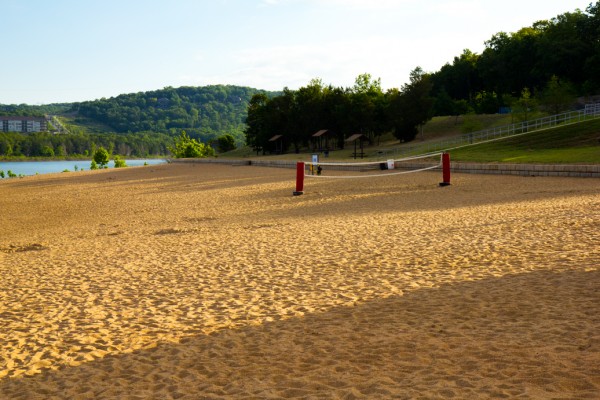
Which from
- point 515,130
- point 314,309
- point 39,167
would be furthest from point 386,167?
point 39,167

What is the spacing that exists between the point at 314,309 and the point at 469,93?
302 feet

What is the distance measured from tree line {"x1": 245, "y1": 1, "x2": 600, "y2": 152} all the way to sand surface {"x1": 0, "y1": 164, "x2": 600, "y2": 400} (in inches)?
1768

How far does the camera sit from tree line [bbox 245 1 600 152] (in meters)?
64.8

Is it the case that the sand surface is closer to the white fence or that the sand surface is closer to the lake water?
the white fence

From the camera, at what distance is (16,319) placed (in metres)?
7.30

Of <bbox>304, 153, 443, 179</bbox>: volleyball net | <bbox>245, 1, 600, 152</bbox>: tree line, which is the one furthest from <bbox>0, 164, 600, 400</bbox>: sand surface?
<bbox>245, 1, 600, 152</bbox>: tree line

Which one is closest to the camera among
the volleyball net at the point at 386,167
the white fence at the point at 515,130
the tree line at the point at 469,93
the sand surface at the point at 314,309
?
the sand surface at the point at 314,309

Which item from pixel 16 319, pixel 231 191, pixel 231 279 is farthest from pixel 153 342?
pixel 231 191

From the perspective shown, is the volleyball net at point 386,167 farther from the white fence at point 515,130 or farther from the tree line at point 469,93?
the tree line at point 469,93

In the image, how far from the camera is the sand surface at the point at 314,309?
4.94 metres

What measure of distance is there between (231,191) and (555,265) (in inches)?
781

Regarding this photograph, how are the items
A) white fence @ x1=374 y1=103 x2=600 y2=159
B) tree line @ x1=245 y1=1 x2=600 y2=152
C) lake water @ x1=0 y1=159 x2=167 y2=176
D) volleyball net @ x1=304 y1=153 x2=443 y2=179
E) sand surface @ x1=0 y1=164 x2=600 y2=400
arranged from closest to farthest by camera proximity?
sand surface @ x1=0 y1=164 x2=600 y2=400, volleyball net @ x1=304 y1=153 x2=443 y2=179, white fence @ x1=374 y1=103 x2=600 y2=159, tree line @ x1=245 y1=1 x2=600 y2=152, lake water @ x1=0 y1=159 x2=167 y2=176

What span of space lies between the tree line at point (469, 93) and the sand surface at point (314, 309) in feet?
147

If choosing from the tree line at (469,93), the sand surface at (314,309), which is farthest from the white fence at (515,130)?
the sand surface at (314,309)
